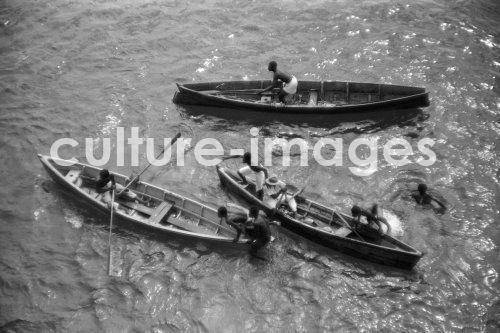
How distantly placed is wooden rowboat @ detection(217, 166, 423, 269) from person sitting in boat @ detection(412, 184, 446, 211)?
98.7 inches

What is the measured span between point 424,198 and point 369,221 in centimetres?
284

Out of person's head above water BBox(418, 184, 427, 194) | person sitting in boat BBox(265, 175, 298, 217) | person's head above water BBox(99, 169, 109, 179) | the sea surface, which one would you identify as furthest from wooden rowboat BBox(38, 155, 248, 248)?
person's head above water BBox(418, 184, 427, 194)

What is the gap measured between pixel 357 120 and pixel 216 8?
40.8 ft

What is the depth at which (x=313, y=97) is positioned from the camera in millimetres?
17672

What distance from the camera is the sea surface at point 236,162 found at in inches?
460

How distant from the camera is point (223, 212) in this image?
12.0 metres

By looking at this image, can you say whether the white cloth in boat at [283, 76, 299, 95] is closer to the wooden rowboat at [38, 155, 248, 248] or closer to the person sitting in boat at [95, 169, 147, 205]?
the wooden rowboat at [38, 155, 248, 248]

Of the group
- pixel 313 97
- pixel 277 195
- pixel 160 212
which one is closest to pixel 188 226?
pixel 160 212

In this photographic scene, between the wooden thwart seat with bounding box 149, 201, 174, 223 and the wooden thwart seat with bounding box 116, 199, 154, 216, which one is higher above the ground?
the wooden thwart seat with bounding box 149, 201, 174, 223

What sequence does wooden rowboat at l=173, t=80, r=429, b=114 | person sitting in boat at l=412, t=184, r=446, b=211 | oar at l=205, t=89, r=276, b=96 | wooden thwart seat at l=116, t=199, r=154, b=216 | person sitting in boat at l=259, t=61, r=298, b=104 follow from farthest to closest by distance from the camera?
oar at l=205, t=89, r=276, b=96
person sitting in boat at l=259, t=61, r=298, b=104
wooden rowboat at l=173, t=80, r=429, b=114
wooden thwart seat at l=116, t=199, r=154, b=216
person sitting in boat at l=412, t=184, r=446, b=211

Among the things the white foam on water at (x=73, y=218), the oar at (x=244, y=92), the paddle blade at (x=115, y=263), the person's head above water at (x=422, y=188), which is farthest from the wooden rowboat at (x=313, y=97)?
the paddle blade at (x=115, y=263)

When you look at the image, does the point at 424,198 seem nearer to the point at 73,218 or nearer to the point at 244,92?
the point at 244,92

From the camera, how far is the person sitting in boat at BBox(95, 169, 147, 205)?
13629 mm

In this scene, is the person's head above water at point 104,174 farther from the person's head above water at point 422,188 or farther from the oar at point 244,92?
the person's head above water at point 422,188
